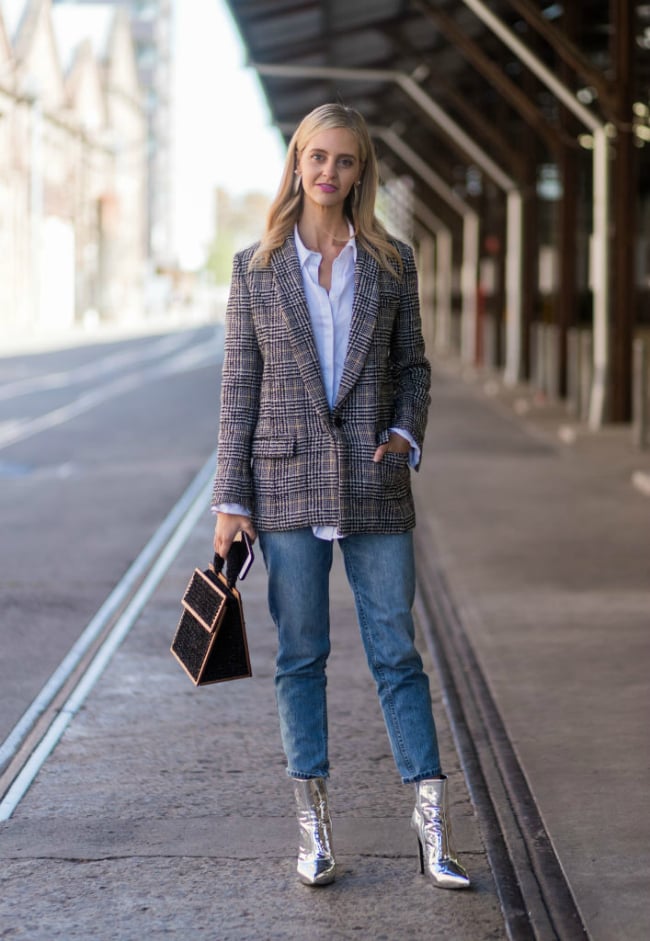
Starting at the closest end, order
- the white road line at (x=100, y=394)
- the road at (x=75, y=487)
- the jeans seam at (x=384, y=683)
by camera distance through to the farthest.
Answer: the jeans seam at (x=384, y=683), the road at (x=75, y=487), the white road line at (x=100, y=394)

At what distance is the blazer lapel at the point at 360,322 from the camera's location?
13.6ft

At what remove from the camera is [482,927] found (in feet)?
13.0

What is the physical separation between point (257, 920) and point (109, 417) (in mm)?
17547

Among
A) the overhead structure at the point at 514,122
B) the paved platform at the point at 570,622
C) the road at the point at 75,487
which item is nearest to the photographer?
the paved platform at the point at 570,622

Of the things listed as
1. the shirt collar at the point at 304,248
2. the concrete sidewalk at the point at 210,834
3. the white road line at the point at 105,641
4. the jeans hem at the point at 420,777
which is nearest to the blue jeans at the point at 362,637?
the jeans hem at the point at 420,777

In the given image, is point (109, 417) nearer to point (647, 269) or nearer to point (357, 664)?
point (647, 269)

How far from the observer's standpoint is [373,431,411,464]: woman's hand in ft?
13.6

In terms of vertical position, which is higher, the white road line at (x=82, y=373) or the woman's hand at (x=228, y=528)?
the woman's hand at (x=228, y=528)

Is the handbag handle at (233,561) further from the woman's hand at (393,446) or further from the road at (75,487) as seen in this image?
the road at (75,487)

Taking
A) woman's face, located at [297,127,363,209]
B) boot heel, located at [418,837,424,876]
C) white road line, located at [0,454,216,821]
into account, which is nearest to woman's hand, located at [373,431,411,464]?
woman's face, located at [297,127,363,209]

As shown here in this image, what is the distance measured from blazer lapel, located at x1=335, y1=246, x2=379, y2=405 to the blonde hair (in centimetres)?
6

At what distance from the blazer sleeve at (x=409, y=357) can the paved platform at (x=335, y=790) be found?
1.16 m

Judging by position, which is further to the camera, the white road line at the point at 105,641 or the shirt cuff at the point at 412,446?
the white road line at the point at 105,641

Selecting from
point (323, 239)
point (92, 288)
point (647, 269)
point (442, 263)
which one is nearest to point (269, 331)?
point (323, 239)
